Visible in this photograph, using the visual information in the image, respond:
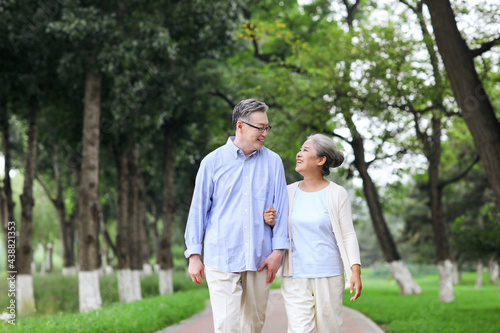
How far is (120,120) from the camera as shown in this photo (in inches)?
727

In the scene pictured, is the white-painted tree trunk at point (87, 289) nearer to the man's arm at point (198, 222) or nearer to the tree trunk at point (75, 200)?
the tree trunk at point (75, 200)

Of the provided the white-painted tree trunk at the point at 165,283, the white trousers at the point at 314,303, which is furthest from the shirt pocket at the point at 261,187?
the white-painted tree trunk at the point at 165,283

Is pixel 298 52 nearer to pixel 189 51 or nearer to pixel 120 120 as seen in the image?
pixel 189 51

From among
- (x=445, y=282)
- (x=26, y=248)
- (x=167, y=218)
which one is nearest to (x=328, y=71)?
(x=445, y=282)

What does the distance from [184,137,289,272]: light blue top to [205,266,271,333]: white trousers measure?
9 centimetres

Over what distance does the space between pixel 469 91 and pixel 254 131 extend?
4.93m

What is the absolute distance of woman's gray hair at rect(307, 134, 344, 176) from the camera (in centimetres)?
498

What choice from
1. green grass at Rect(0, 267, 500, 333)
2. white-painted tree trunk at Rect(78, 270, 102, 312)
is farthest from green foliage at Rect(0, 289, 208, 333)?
white-painted tree trunk at Rect(78, 270, 102, 312)

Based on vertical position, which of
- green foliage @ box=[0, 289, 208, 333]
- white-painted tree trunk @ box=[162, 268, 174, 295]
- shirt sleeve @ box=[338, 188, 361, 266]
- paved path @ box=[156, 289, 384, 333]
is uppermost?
shirt sleeve @ box=[338, 188, 361, 266]

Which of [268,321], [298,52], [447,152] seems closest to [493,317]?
[268,321]

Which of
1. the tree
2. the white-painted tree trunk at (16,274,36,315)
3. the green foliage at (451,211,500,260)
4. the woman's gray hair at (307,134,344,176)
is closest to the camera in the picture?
the woman's gray hair at (307,134,344,176)

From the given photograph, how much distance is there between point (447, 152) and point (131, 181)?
1316cm

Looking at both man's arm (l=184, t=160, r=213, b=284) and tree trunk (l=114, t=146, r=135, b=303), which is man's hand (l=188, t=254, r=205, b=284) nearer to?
man's arm (l=184, t=160, r=213, b=284)

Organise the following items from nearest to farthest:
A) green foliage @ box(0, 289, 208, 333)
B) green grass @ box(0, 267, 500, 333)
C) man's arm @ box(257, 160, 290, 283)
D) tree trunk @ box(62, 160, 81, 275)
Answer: man's arm @ box(257, 160, 290, 283), green foliage @ box(0, 289, 208, 333), green grass @ box(0, 267, 500, 333), tree trunk @ box(62, 160, 81, 275)
